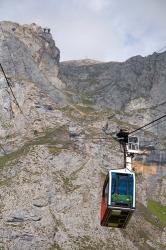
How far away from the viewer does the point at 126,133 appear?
64.7m

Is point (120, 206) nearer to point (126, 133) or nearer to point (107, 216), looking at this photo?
point (107, 216)

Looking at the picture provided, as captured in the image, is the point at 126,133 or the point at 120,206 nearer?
the point at 120,206

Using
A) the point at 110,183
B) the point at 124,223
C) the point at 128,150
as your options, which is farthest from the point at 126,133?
the point at 124,223

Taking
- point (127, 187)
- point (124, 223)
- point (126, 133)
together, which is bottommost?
point (124, 223)

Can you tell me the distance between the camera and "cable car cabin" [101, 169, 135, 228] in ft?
199

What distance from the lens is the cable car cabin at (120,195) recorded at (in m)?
60.6

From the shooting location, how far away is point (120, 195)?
200ft

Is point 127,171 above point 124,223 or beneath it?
above

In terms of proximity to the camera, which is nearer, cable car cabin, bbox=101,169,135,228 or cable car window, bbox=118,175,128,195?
cable car cabin, bbox=101,169,135,228

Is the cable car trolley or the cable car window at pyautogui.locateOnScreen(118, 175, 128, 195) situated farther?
the cable car window at pyautogui.locateOnScreen(118, 175, 128, 195)

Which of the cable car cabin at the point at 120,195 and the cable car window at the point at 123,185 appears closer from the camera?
the cable car cabin at the point at 120,195

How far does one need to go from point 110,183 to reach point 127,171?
2582 mm

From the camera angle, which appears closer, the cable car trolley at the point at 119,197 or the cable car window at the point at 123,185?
the cable car trolley at the point at 119,197

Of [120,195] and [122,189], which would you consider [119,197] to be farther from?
[122,189]
